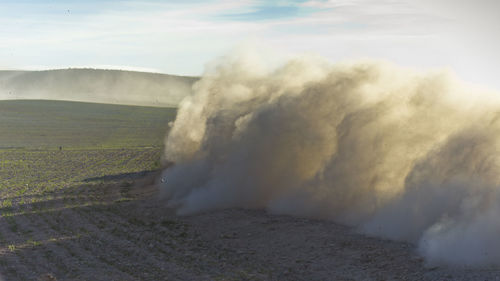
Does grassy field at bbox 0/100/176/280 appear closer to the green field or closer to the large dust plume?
the green field

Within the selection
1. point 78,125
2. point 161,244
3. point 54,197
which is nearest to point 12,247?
point 161,244

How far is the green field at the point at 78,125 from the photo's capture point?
86.8 metres

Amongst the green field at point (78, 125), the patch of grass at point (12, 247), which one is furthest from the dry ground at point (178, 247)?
the green field at point (78, 125)

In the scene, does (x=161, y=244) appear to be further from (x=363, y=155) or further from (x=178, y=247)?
(x=363, y=155)

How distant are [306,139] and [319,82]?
2578mm

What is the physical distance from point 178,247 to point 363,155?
283 inches

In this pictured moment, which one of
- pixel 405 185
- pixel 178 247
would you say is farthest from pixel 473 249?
pixel 178 247

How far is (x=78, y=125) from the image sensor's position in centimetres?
11838

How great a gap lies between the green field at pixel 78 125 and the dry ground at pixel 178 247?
56673 millimetres

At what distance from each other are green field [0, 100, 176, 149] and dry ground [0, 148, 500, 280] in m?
56.7

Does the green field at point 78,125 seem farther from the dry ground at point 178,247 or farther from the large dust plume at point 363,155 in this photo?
the dry ground at point 178,247

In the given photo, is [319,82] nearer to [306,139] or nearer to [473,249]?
[306,139]

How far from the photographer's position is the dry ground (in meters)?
14.5

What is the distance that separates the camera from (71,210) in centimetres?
2486
